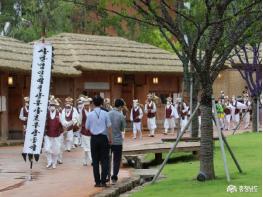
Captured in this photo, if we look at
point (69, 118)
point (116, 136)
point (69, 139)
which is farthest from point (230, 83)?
point (116, 136)

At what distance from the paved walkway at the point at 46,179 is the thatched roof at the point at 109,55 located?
38.9 ft

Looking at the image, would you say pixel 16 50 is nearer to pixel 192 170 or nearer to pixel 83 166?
pixel 83 166

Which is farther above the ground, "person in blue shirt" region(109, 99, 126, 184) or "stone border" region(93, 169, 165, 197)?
"person in blue shirt" region(109, 99, 126, 184)

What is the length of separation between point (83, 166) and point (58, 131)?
115 centimetres

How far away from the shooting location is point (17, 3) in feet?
134

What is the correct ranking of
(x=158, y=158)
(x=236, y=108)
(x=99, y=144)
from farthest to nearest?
(x=236, y=108)
(x=158, y=158)
(x=99, y=144)

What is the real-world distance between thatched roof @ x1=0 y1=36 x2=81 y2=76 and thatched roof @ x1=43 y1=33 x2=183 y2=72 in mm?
1496

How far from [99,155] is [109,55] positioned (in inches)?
806

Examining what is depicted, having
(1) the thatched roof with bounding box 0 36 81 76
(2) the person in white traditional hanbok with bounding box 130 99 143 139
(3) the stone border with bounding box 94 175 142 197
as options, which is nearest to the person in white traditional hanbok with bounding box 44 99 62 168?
(3) the stone border with bounding box 94 175 142 197

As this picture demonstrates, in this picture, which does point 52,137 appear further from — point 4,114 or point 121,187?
point 4,114

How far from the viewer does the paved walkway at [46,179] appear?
12234 millimetres

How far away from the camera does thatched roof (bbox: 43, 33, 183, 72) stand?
31.3 m

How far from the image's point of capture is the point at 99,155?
12.9 meters
